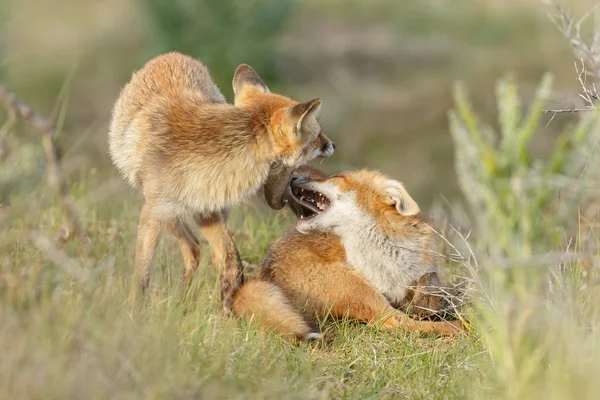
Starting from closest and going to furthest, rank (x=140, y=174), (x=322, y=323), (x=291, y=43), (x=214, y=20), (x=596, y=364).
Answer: (x=596, y=364), (x=322, y=323), (x=140, y=174), (x=214, y=20), (x=291, y=43)

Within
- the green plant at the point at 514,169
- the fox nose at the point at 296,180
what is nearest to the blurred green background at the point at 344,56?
the fox nose at the point at 296,180

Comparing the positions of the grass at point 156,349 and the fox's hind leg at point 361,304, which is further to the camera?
the fox's hind leg at point 361,304

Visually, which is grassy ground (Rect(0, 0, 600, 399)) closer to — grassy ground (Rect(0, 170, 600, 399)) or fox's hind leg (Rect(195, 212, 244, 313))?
grassy ground (Rect(0, 170, 600, 399))

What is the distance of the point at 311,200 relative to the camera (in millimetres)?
6078

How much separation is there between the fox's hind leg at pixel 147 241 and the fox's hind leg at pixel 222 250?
40cm

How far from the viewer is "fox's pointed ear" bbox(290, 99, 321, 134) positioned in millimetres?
5023

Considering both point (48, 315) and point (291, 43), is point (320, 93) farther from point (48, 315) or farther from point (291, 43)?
point (48, 315)

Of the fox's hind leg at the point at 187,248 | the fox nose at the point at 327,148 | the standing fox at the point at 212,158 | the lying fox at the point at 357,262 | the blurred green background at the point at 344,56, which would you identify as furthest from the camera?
the blurred green background at the point at 344,56

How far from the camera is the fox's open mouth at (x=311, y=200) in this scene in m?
6.01

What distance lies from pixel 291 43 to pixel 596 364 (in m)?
19.4

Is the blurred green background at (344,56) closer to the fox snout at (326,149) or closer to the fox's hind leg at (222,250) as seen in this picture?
the fox's hind leg at (222,250)

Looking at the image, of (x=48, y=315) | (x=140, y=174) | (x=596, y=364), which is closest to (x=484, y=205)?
(x=596, y=364)

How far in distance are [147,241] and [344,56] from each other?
17.5 meters

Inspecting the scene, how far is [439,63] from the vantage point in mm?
22453
